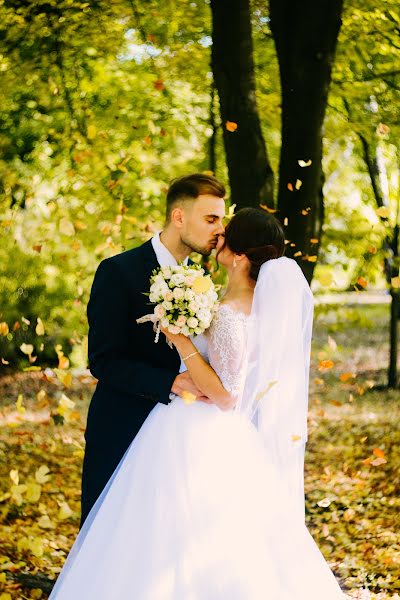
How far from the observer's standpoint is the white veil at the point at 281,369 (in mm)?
3225

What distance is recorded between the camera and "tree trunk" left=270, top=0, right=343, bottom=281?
4.77 metres

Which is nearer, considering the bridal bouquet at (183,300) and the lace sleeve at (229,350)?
the bridal bouquet at (183,300)

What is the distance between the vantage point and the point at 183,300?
Result: 3.01 meters

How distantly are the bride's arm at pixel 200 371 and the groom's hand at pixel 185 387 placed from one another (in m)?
0.07

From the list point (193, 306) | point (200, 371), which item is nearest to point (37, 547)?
point (200, 371)

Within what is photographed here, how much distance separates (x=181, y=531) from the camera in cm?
306

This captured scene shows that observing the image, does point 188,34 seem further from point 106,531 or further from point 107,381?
point 106,531

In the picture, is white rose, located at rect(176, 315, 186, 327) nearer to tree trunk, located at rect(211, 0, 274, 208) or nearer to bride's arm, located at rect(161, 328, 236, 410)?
bride's arm, located at rect(161, 328, 236, 410)

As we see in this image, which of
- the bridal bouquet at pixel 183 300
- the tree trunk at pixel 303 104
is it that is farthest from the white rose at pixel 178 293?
the tree trunk at pixel 303 104

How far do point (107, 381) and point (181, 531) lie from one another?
0.73 metres

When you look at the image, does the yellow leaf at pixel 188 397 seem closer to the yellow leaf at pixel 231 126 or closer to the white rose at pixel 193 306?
the white rose at pixel 193 306

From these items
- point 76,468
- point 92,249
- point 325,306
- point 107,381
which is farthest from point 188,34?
point 107,381

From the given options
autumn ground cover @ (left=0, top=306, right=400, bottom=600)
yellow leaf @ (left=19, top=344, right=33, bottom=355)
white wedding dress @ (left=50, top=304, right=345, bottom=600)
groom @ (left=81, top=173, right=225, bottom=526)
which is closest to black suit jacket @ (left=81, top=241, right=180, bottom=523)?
groom @ (left=81, top=173, right=225, bottom=526)

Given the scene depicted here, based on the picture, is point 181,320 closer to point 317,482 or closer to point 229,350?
point 229,350
